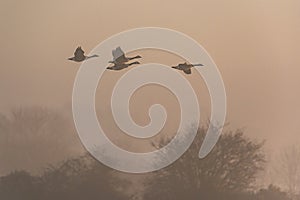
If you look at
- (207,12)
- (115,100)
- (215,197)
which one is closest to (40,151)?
(115,100)

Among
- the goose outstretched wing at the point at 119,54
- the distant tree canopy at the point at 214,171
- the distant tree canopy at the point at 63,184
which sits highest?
the goose outstretched wing at the point at 119,54

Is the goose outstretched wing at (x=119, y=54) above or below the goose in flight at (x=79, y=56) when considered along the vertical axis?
above

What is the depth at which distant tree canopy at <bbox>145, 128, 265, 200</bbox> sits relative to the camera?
62.2 inches

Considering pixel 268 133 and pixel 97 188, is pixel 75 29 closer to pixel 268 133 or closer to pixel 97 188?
pixel 97 188

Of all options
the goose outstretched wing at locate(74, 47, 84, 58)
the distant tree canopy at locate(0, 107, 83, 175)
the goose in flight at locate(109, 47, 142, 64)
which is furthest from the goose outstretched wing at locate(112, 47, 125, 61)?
the distant tree canopy at locate(0, 107, 83, 175)

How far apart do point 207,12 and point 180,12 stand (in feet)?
0.31

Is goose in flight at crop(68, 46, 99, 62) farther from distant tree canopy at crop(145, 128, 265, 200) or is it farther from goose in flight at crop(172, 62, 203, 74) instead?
distant tree canopy at crop(145, 128, 265, 200)

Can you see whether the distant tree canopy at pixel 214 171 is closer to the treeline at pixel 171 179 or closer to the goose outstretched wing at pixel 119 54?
the treeline at pixel 171 179

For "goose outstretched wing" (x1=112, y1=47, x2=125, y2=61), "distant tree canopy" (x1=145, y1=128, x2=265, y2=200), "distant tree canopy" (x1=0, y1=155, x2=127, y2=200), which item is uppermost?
"goose outstretched wing" (x1=112, y1=47, x2=125, y2=61)

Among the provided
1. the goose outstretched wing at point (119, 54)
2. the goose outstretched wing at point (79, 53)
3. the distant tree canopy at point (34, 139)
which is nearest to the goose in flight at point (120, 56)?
the goose outstretched wing at point (119, 54)

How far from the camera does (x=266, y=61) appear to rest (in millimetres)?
1611

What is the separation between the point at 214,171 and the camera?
1586mm

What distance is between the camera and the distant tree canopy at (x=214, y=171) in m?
1.58

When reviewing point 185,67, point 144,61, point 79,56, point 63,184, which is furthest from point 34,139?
point 185,67
